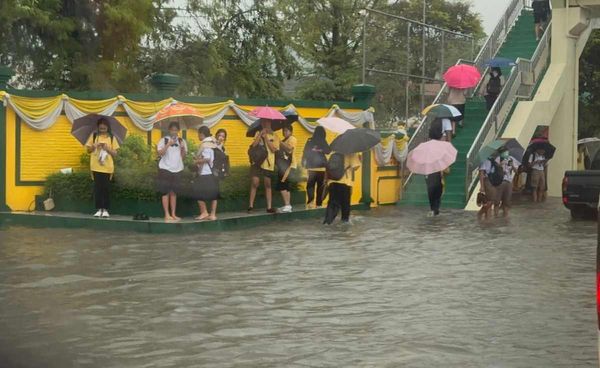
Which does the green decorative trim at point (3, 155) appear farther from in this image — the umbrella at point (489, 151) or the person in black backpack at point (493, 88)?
the person in black backpack at point (493, 88)

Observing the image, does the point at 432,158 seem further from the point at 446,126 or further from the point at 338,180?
the point at 446,126

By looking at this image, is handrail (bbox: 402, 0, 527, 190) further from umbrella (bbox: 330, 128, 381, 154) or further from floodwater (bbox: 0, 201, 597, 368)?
floodwater (bbox: 0, 201, 597, 368)

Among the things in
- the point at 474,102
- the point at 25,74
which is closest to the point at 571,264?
the point at 474,102

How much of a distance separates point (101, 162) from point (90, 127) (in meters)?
0.82

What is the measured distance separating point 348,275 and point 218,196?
7047 millimetres

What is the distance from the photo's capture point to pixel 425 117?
1033 inches

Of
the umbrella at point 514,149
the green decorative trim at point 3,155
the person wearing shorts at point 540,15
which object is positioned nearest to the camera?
the green decorative trim at point 3,155

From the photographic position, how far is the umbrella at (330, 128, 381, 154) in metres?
18.5

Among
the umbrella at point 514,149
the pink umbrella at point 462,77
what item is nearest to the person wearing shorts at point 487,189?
the umbrella at point 514,149

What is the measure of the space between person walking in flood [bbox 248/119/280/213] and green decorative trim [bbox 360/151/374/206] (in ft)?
14.6

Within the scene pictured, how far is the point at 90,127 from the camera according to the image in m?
18.6

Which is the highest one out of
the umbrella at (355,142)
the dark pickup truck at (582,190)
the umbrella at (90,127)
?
the umbrella at (90,127)

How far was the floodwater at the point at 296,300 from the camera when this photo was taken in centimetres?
801

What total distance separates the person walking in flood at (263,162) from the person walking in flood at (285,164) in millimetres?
130
